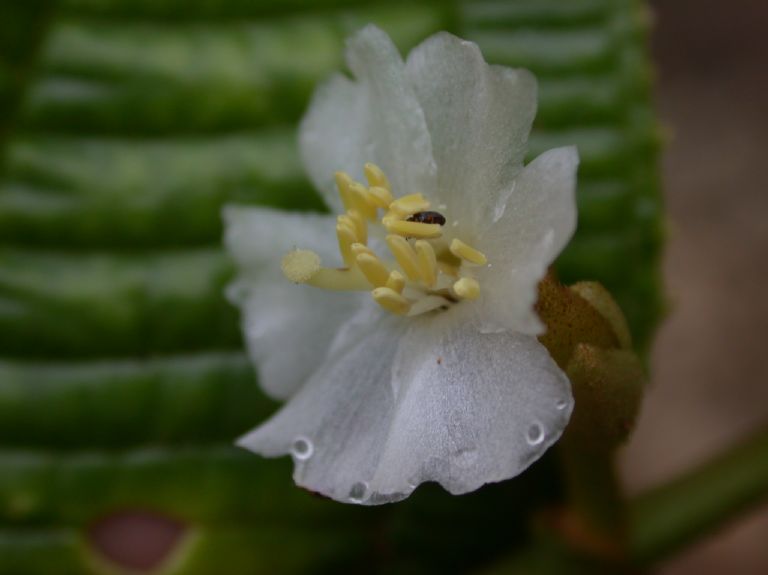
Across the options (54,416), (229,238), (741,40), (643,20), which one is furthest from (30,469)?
(741,40)

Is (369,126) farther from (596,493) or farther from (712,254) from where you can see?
(712,254)

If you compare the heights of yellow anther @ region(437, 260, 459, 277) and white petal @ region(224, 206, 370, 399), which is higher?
yellow anther @ region(437, 260, 459, 277)

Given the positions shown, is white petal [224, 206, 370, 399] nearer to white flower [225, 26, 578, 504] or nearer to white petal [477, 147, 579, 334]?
white flower [225, 26, 578, 504]

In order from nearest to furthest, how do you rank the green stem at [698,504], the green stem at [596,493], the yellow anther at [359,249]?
the yellow anther at [359,249], the green stem at [596,493], the green stem at [698,504]

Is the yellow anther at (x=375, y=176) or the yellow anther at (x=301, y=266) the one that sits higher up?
the yellow anther at (x=375, y=176)

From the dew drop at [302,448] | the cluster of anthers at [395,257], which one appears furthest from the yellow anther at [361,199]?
the dew drop at [302,448]

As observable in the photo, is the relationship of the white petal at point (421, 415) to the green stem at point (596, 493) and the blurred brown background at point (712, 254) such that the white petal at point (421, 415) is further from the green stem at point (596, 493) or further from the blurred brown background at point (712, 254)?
the blurred brown background at point (712, 254)

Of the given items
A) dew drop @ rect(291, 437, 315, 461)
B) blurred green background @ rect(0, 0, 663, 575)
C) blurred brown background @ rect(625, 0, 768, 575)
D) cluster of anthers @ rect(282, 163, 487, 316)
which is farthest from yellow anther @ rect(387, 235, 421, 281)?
blurred brown background @ rect(625, 0, 768, 575)
